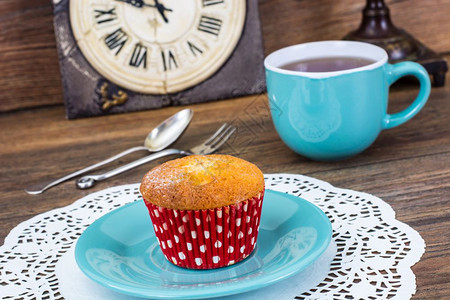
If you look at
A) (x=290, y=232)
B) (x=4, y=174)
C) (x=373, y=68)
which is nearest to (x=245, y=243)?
(x=290, y=232)

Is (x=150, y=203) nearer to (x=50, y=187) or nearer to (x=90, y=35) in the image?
(x=50, y=187)

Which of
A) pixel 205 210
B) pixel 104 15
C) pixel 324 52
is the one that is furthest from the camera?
pixel 104 15

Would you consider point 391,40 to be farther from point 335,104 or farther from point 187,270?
point 187,270

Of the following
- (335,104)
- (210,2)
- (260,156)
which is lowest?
(260,156)

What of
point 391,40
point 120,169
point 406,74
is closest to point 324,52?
point 406,74

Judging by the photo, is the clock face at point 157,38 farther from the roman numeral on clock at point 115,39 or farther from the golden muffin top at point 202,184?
the golden muffin top at point 202,184

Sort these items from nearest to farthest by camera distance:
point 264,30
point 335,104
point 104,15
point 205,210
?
point 205,210 → point 335,104 → point 104,15 → point 264,30
